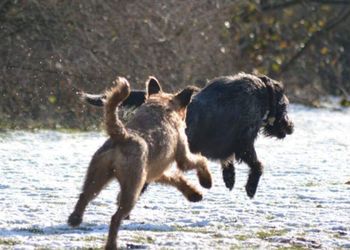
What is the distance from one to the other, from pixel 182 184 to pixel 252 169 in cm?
163

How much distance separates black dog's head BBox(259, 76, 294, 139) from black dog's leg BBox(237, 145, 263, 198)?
2.22ft

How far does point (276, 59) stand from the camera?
2173cm

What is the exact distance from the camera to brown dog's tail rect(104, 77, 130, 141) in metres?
5.89

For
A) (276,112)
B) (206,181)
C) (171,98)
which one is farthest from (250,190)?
(171,98)

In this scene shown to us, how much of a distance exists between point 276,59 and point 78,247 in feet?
52.9

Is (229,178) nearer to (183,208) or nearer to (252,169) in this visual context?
(252,169)

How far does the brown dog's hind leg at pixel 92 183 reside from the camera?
6082 mm

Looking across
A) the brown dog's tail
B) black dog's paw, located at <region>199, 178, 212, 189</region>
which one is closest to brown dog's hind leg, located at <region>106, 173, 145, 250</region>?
the brown dog's tail

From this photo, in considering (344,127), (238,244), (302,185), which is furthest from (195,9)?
(238,244)

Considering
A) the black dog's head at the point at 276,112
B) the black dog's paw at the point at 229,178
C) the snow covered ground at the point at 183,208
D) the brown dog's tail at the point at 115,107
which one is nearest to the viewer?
the brown dog's tail at the point at 115,107

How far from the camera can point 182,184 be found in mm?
7453

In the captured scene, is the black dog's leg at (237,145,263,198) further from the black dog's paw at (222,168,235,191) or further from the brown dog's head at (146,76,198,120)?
the brown dog's head at (146,76,198,120)

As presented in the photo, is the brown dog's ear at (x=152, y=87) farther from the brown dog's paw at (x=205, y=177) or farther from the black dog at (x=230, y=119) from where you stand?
the brown dog's paw at (x=205, y=177)

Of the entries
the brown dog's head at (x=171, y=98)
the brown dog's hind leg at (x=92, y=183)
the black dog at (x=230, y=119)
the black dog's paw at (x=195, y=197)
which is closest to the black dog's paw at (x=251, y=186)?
the black dog at (x=230, y=119)
